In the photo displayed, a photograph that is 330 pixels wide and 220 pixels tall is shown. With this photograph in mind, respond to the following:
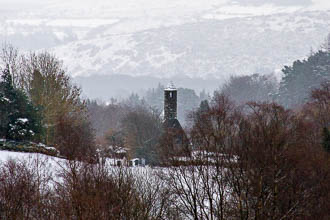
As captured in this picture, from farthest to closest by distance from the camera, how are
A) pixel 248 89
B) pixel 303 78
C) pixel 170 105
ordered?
pixel 248 89 < pixel 303 78 < pixel 170 105

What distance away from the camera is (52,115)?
161 ft

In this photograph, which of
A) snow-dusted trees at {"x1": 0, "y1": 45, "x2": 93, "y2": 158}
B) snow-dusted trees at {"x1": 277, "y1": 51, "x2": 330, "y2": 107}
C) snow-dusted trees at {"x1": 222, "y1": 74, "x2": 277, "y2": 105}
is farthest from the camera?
snow-dusted trees at {"x1": 222, "y1": 74, "x2": 277, "y2": 105}

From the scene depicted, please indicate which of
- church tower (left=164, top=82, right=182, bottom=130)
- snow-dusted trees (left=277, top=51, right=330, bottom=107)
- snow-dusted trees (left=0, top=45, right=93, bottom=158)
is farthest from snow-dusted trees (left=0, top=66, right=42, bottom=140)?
snow-dusted trees (left=277, top=51, right=330, bottom=107)

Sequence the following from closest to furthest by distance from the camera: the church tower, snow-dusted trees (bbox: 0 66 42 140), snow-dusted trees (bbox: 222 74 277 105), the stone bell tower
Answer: snow-dusted trees (bbox: 0 66 42 140) < the church tower < the stone bell tower < snow-dusted trees (bbox: 222 74 277 105)

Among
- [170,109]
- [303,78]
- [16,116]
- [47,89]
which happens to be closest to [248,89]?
[303,78]

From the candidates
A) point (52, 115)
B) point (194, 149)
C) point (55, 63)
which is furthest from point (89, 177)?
point (55, 63)

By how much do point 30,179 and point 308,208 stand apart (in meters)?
12.1

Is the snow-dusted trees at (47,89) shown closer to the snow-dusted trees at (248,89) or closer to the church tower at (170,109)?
the church tower at (170,109)

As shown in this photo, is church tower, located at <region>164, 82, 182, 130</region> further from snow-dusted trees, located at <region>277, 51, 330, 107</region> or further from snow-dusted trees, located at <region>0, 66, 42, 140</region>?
snow-dusted trees, located at <region>277, 51, 330, 107</region>

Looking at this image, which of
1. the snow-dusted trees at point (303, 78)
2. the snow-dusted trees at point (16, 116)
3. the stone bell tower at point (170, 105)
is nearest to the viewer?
the snow-dusted trees at point (16, 116)

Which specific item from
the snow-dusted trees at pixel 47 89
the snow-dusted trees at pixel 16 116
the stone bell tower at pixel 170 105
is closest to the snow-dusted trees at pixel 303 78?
the stone bell tower at pixel 170 105

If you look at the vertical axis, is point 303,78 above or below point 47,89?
above

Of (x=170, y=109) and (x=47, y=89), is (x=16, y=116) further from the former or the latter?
(x=170, y=109)

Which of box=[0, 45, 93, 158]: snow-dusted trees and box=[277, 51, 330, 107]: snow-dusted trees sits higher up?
box=[277, 51, 330, 107]: snow-dusted trees
